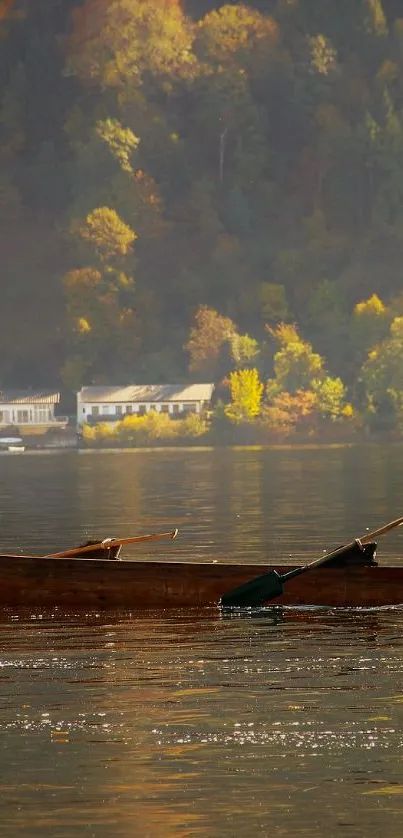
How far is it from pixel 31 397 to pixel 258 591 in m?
138

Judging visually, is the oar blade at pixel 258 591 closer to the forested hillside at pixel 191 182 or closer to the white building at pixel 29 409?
the forested hillside at pixel 191 182

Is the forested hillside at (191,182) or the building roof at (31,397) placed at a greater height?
the forested hillside at (191,182)

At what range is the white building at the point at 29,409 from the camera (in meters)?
162

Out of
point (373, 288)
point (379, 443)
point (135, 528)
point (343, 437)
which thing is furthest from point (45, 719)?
point (373, 288)

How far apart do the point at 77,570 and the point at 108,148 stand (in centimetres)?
15239

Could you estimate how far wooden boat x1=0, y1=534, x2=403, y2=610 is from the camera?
2597 cm

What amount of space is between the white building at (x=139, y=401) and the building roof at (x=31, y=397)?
13.1 ft

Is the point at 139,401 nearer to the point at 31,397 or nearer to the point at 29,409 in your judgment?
the point at 29,409

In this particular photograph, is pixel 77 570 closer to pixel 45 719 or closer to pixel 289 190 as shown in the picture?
pixel 45 719

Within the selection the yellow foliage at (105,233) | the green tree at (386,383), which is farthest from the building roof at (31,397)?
the green tree at (386,383)

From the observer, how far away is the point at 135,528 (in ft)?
153

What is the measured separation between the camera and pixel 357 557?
2588 cm

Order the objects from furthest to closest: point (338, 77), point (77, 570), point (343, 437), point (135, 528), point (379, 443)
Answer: point (338, 77), point (343, 437), point (379, 443), point (135, 528), point (77, 570)

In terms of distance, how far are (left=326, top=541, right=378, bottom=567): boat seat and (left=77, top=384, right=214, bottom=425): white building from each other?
128062 millimetres
